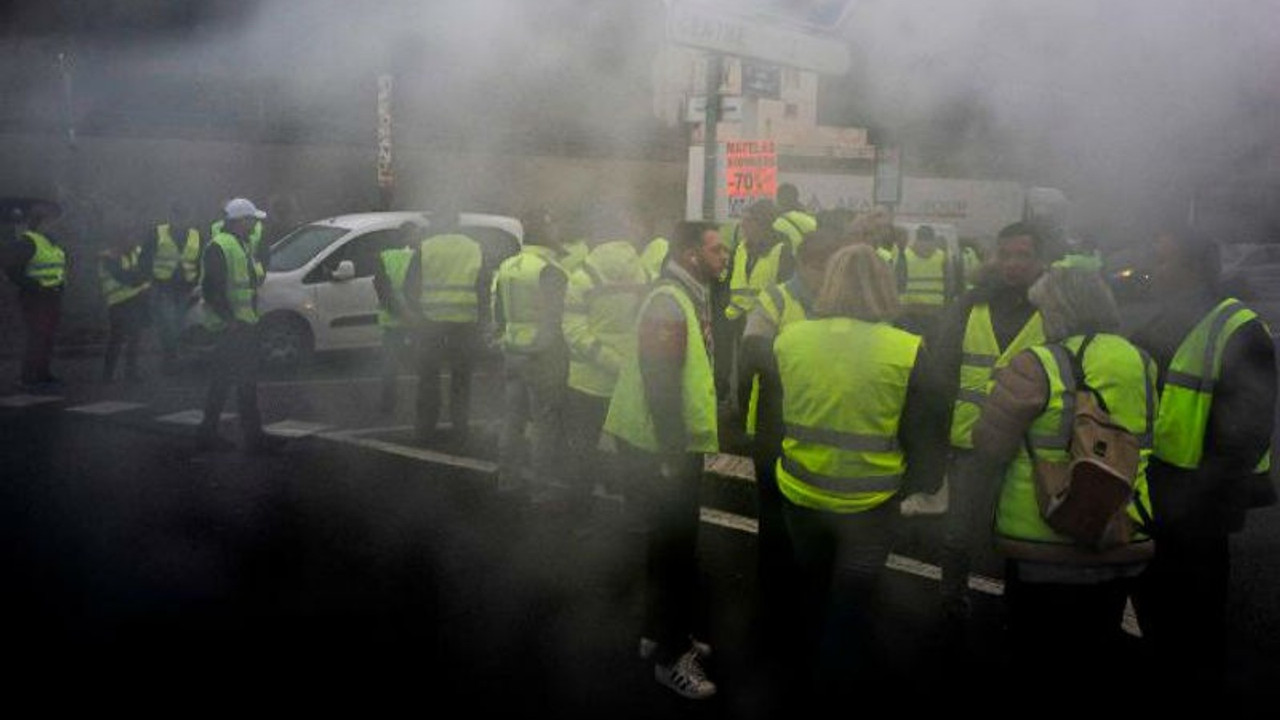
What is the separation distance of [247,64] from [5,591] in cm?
291

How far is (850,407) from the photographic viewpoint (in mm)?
3562

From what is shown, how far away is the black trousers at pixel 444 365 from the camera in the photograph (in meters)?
8.09

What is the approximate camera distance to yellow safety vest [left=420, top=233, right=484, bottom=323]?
7.98 m

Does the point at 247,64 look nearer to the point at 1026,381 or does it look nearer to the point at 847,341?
the point at 847,341

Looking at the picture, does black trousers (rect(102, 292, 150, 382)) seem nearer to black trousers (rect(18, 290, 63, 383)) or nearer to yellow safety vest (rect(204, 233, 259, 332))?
black trousers (rect(18, 290, 63, 383))

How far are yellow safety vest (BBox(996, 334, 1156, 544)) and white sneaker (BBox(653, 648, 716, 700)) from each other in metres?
1.32

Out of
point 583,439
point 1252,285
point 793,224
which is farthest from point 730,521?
point 1252,285

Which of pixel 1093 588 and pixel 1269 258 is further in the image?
pixel 1269 258

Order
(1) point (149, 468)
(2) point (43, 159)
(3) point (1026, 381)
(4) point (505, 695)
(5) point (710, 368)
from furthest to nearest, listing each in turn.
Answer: (1) point (149, 468)
(5) point (710, 368)
(4) point (505, 695)
(2) point (43, 159)
(3) point (1026, 381)

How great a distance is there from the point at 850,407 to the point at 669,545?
3.66 feet

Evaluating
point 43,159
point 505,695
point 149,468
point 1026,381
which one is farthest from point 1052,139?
point 149,468

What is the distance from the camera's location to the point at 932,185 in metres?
6.05

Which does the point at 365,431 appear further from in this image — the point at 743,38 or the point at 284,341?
the point at 743,38

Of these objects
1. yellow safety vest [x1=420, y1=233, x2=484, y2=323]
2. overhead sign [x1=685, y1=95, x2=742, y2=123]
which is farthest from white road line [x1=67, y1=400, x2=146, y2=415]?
overhead sign [x1=685, y1=95, x2=742, y2=123]
